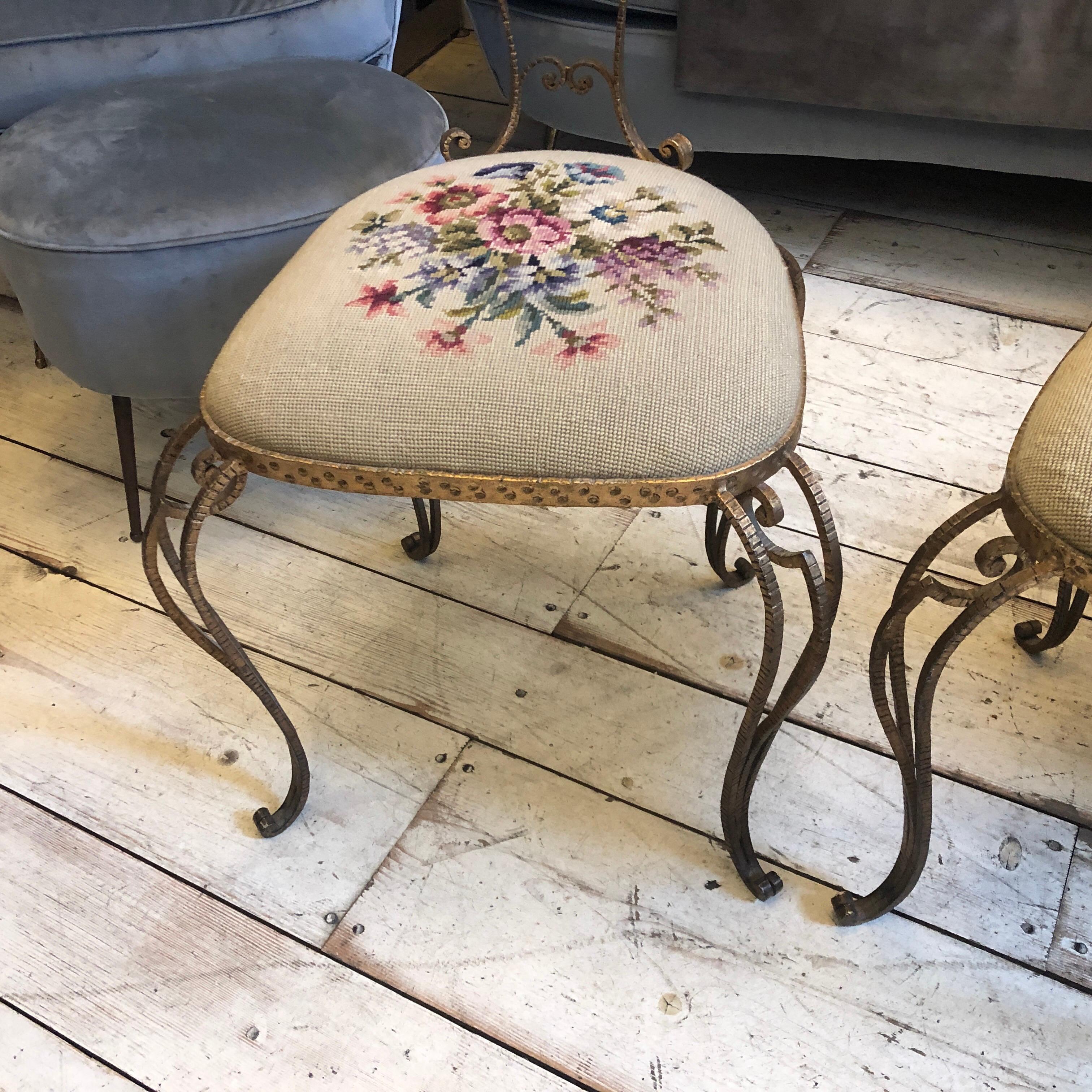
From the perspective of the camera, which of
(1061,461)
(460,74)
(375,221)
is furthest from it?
(460,74)

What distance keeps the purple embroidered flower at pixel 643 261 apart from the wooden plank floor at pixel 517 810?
435mm

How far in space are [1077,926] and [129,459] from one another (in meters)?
1.03

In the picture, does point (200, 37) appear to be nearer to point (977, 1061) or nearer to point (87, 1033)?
point (87, 1033)

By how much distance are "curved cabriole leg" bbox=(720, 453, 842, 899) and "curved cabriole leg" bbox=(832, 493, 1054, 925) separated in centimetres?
4

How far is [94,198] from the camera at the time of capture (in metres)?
0.96

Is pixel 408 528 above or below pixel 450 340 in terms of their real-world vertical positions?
below

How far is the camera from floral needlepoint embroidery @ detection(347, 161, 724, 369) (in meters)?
0.66

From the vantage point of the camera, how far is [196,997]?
0.78 metres

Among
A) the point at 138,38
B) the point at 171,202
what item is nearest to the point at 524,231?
the point at 171,202

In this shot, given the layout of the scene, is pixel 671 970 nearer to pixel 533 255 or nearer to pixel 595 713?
pixel 595 713

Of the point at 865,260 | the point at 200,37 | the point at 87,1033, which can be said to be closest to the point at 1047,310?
the point at 865,260

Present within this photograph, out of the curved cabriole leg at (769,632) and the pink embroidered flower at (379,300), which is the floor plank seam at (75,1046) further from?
the pink embroidered flower at (379,300)

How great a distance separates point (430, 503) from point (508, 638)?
18cm

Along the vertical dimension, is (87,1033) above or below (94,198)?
below
